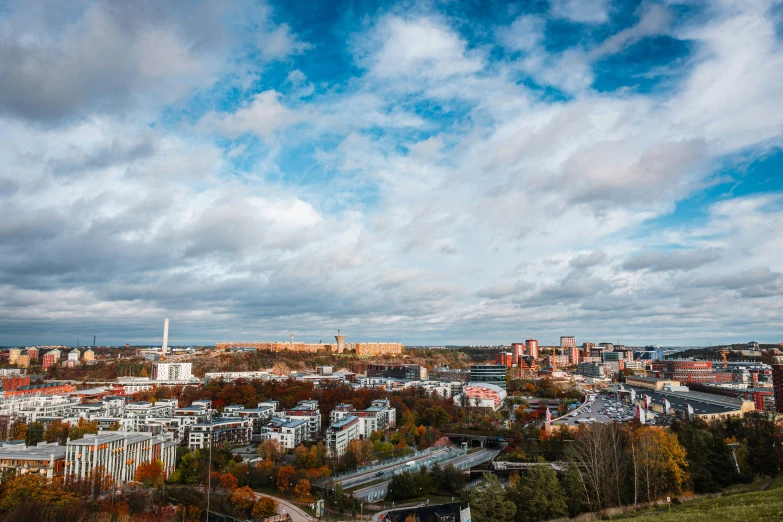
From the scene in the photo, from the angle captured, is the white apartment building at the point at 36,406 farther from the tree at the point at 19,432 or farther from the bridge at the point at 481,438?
the bridge at the point at 481,438

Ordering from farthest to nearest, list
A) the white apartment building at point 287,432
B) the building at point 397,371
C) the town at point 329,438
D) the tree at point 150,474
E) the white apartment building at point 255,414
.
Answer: the building at point 397,371 → the white apartment building at point 255,414 → the white apartment building at point 287,432 → the tree at point 150,474 → the town at point 329,438

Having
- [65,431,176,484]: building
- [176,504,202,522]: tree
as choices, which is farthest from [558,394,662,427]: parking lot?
[65,431,176,484]: building

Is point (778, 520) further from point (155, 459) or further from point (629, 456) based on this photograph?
point (155, 459)

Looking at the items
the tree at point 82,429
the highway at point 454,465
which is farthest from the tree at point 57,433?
the highway at point 454,465

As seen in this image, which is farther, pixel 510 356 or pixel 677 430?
pixel 510 356

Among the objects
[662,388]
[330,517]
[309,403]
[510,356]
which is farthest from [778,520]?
[510,356]

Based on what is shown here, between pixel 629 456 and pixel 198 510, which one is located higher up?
pixel 629 456
